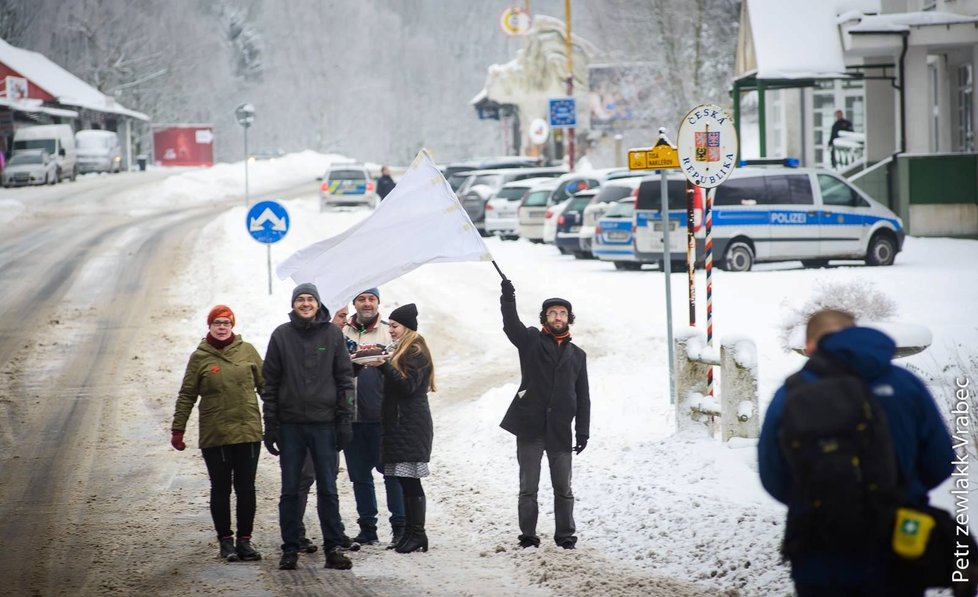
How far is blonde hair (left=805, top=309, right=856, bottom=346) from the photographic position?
15.1ft


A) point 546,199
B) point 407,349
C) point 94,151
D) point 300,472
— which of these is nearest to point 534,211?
point 546,199

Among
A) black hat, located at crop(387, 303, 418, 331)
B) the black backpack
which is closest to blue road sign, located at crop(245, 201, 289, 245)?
black hat, located at crop(387, 303, 418, 331)

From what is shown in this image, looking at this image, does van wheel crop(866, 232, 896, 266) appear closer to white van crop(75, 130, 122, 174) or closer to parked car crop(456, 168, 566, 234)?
parked car crop(456, 168, 566, 234)

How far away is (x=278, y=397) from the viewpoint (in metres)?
8.21

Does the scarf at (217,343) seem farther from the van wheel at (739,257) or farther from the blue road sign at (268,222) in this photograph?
the van wheel at (739,257)

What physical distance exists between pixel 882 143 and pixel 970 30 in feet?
22.5

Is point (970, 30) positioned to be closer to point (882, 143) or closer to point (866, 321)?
point (882, 143)

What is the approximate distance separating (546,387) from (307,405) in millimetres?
1583

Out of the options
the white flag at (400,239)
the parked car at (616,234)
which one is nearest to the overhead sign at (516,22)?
the parked car at (616,234)

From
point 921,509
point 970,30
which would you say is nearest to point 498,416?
point 921,509

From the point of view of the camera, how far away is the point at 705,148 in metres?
12.3

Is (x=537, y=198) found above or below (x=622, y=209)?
above

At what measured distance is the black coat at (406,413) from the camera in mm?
→ 8734

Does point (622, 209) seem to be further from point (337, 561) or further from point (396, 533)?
point (337, 561)
